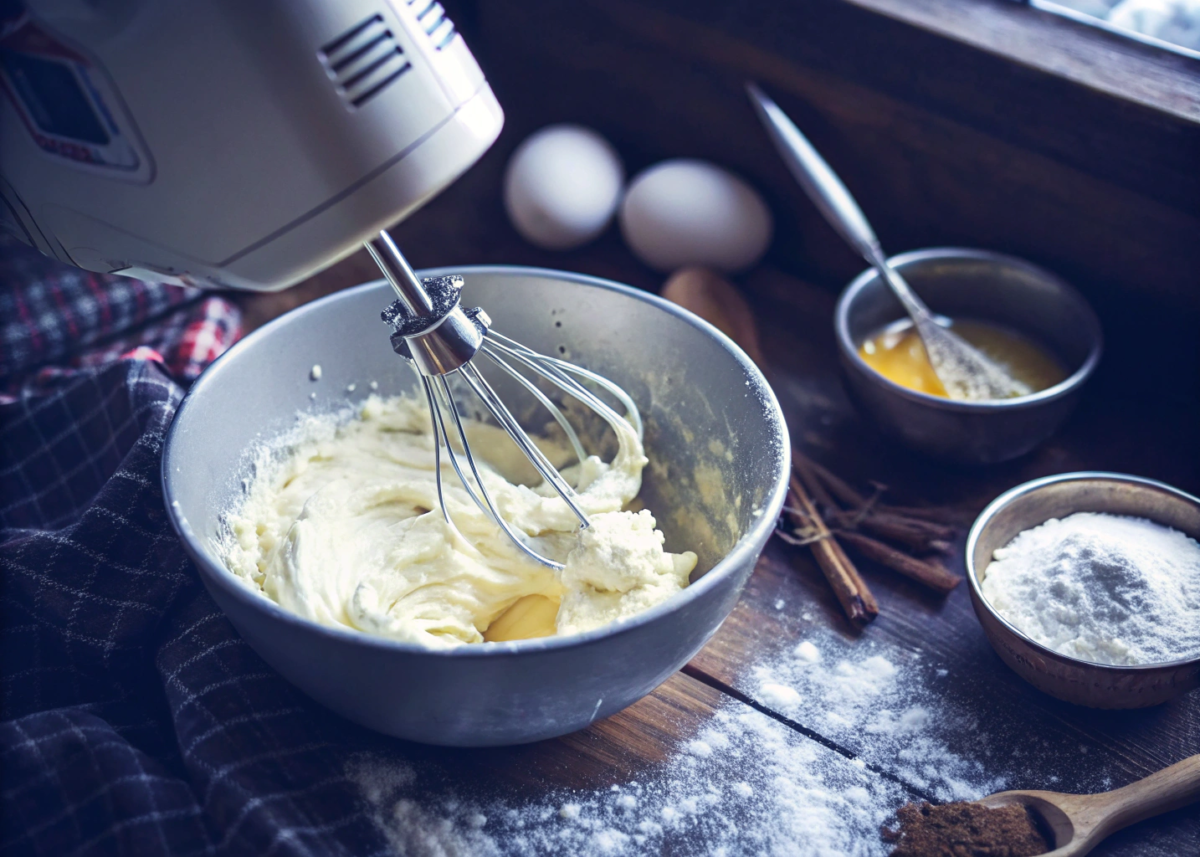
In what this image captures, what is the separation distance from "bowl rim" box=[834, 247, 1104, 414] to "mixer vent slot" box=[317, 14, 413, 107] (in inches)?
22.2

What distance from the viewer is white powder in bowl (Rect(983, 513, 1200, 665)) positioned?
2.25 feet

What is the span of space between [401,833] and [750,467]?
377 mm

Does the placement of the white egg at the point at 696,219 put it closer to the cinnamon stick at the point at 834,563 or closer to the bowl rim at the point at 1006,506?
the cinnamon stick at the point at 834,563

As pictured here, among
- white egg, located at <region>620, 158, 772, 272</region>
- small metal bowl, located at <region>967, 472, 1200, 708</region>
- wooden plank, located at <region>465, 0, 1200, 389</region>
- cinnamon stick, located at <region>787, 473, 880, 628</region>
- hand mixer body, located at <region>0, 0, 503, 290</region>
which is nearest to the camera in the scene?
hand mixer body, located at <region>0, 0, 503, 290</region>

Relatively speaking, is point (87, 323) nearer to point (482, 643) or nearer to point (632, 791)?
point (482, 643)

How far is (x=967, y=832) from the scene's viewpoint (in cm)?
63

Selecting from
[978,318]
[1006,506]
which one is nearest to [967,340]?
[978,318]

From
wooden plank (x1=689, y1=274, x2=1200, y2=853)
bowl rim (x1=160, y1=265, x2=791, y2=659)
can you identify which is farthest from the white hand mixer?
wooden plank (x1=689, y1=274, x2=1200, y2=853)

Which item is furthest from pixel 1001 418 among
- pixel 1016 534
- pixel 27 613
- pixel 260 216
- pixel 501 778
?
pixel 27 613

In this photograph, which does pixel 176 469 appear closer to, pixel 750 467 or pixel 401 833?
pixel 401 833

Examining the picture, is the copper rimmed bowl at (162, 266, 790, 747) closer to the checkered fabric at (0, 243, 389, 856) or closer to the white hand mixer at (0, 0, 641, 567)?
the checkered fabric at (0, 243, 389, 856)

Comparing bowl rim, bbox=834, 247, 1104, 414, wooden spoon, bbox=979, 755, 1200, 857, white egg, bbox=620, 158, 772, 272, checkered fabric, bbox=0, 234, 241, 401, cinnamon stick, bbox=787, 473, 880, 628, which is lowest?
wooden spoon, bbox=979, 755, 1200, 857

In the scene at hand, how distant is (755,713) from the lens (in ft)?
2.37

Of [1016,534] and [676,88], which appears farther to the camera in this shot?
[676,88]
